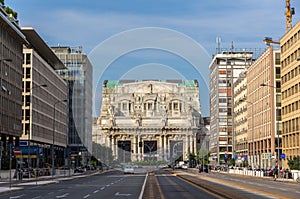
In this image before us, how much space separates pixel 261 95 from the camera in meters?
138

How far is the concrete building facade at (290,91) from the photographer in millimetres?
110375

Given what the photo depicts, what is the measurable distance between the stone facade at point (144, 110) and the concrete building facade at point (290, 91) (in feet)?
74.6

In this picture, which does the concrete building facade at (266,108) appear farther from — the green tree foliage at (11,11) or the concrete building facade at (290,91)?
the green tree foliage at (11,11)

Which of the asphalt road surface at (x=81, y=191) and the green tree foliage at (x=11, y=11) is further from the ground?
the green tree foliage at (x=11, y=11)

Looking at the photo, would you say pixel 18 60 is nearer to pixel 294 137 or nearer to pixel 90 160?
pixel 294 137

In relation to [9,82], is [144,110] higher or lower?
lower

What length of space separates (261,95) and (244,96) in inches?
1053

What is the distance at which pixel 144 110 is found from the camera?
76250mm

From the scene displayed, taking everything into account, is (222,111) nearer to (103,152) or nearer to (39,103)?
(39,103)

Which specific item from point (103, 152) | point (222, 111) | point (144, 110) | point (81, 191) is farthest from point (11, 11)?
point (222, 111)

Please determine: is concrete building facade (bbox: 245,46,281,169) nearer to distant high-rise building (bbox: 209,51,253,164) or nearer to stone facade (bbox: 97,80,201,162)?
stone facade (bbox: 97,80,201,162)

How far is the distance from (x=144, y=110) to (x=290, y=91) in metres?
50.1

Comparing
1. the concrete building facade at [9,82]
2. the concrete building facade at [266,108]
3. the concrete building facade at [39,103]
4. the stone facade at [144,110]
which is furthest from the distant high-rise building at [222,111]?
the concrete building facade at [9,82]

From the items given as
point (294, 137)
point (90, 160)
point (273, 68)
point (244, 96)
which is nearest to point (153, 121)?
point (294, 137)
